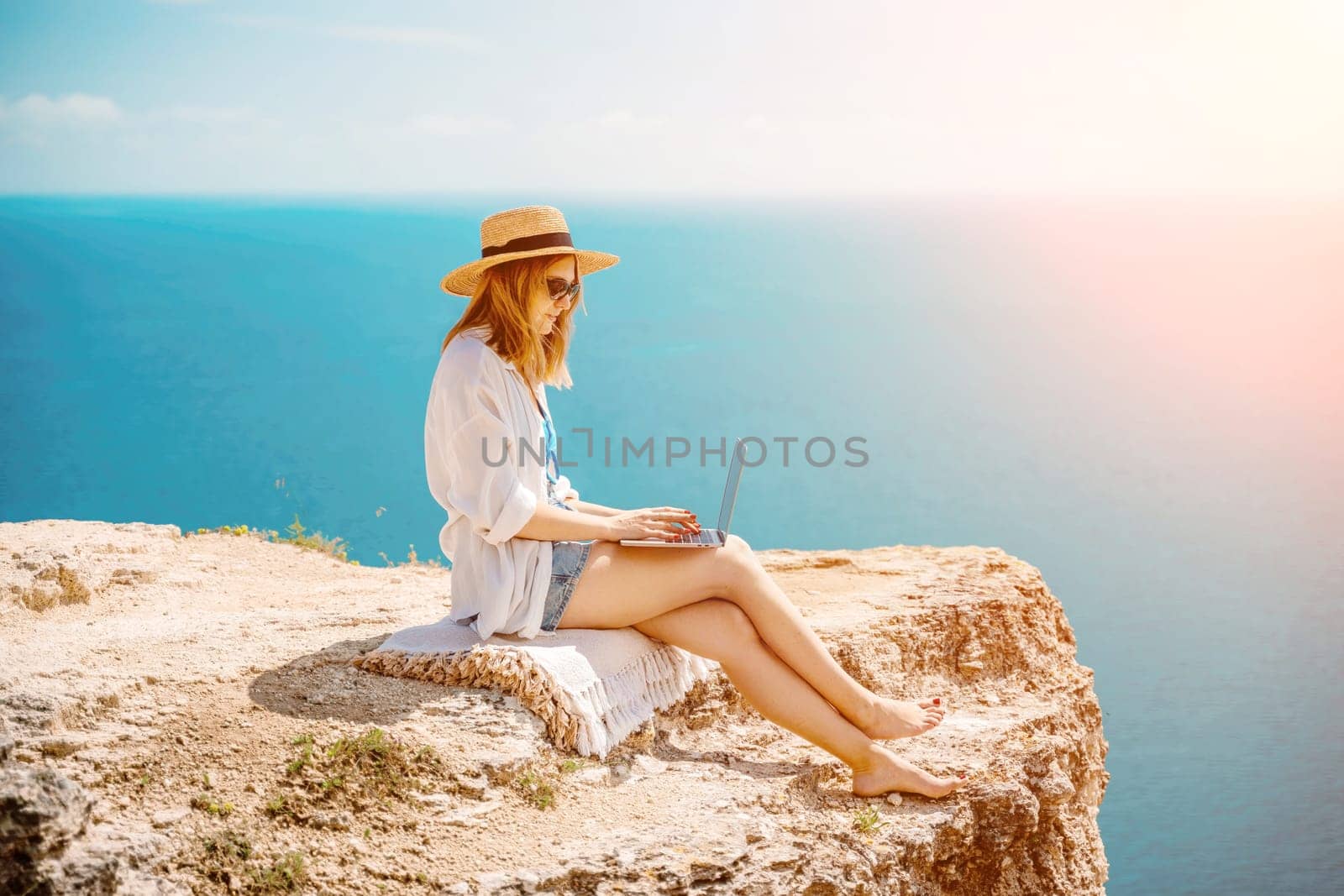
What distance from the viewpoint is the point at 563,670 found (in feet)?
12.6

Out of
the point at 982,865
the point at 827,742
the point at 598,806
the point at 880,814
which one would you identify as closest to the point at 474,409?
the point at 598,806

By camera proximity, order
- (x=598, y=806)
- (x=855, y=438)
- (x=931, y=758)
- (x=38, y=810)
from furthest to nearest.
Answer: (x=855, y=438) < (x=931, y=758) < (x=598, y=806) < (x=38, y=810)

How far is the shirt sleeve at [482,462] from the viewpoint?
12.3 ft

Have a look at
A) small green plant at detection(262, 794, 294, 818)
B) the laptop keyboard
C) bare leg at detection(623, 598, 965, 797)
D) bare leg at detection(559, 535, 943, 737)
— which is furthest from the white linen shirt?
small green plant at detection(262, 794, 294, 818)

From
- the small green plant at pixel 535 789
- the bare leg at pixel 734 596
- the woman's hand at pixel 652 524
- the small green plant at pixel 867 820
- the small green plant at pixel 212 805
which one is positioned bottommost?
the small green plant at pixel 867 820

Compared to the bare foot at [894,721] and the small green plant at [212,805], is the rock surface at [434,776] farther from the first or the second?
the bare foot at [894,721]

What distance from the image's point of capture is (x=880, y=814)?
3799 mm

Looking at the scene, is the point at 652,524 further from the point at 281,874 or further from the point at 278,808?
the point at 281,874

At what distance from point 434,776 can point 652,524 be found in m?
1.04

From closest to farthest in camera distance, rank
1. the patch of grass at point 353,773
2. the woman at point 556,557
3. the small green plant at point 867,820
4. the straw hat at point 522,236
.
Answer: the patch of grass at point 353,773, the small green plant at point 867,820, the woman at point 556,557, the straw hat at point 522,236

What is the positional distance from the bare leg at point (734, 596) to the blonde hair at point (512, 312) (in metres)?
0.68

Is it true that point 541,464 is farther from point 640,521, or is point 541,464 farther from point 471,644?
point 471,644

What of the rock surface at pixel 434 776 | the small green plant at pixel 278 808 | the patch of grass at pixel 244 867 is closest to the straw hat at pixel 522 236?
the rock surface at pixel 434 776

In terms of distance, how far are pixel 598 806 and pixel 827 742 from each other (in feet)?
2.58
